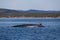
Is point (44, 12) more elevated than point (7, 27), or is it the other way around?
point (44, 12)

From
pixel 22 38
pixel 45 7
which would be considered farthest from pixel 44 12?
pixel 22 38

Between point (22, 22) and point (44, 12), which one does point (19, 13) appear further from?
point (44, 12)

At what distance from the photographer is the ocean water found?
2.06 metres

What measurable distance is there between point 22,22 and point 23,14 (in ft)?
0.37

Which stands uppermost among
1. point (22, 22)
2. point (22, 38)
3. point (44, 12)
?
point (44, 12)

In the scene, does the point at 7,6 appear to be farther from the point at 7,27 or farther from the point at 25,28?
the point at 25,28

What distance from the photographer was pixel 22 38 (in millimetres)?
2064

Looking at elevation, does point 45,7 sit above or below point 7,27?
above

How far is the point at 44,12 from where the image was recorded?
7.06 ft

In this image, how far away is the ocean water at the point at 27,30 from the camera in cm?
206

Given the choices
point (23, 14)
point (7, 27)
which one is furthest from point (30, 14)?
point (7, 27)

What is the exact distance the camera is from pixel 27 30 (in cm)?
219

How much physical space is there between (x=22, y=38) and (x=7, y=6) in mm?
485

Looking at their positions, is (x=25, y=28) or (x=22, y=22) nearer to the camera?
(x=22, y=22)
